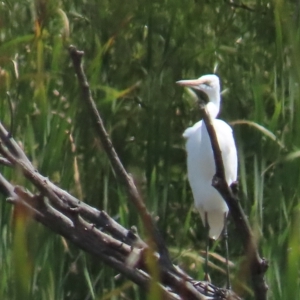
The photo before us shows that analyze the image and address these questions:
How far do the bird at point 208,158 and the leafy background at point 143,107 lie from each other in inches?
1.8

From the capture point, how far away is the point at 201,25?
1.70 meters

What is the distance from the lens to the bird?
161 centimetres

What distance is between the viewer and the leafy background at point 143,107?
1225mm

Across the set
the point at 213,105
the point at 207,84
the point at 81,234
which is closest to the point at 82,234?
the point at 81,234

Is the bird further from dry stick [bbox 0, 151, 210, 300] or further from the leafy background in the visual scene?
dry stick [bbox 0, 151, 210, 300]

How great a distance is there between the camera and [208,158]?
1759 millimetres

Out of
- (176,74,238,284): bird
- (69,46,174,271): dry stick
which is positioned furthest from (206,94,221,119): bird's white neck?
(69,46,174,271): dry stick

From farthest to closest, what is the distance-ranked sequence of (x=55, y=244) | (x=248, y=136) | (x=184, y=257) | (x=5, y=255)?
(x=248, y=136), (x=184, y=257), (x=55, y=244), (x=5, y=255)

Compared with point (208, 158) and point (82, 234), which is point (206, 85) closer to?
point (208, 158)

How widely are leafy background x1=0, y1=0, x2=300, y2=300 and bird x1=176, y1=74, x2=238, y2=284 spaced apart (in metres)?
0.05

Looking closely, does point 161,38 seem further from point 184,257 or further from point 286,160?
point 286,160

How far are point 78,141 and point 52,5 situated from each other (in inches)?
10.7

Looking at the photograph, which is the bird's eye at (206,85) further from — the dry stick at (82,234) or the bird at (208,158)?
the dry stick at (82,234)

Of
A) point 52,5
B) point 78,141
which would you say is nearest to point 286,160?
point 78,141
